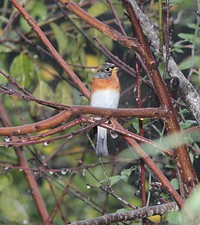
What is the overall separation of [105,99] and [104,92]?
0.05m

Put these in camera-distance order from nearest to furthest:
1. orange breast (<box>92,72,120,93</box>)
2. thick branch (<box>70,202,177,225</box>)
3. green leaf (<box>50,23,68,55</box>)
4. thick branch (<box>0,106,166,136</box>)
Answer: thick branch (<box>0,106,166,136</box>) → thick branch (<box>70,202,177,225</box>) → orange breast (<box>92,72,120,93</box>) → green leaf (<box>50,23,68,55</box>)

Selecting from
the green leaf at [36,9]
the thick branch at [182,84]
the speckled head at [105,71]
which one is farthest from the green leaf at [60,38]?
the thick branch at [182,84]

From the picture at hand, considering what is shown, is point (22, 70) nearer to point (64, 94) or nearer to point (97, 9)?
point (64, 94)

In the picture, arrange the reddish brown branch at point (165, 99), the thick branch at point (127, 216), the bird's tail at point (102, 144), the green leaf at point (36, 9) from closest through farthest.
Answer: the reddish brown branch at point (165, 99) → the thick branch at point (127, 216) → the bird's tail at point (102, 144) → the green leaf at point (36, 9)

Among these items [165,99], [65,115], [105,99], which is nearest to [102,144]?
[105,99]

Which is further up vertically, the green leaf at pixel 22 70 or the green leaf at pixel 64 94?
the green leaf at pixel 22 70

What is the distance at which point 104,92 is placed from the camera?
3.11 metres

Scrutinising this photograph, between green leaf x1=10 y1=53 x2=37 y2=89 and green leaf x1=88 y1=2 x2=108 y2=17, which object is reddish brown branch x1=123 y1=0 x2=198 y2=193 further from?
green leaf x1=88 y1=2 x2=108 y2=17

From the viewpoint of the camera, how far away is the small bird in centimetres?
305

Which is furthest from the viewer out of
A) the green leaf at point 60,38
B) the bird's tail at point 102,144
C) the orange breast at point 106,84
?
the green leaf at point 60,38

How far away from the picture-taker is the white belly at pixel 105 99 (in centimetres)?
305

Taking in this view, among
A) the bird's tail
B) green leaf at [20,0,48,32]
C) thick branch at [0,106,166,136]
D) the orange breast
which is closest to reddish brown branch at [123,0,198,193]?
thick branch at [0,106,166,136]

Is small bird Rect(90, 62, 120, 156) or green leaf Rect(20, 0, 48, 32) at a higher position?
green leaf Rect(20, 0, 48, 32)

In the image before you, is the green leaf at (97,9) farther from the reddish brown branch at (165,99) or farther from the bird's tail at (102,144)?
the reddish brown branch at (165,99)
